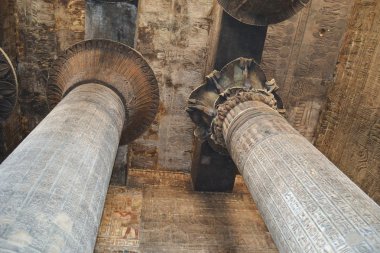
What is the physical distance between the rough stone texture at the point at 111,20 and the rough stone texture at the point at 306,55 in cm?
286

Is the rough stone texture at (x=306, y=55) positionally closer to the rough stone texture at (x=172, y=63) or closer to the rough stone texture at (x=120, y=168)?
the rough stone texture at (x=172, y=63)

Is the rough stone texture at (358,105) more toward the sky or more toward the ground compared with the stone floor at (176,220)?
more toward the sky

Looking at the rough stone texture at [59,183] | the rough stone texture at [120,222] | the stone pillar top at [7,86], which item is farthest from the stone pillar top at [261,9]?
the rough stone texture at [120,222]

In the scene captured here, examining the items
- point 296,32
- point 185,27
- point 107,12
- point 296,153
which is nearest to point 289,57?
point 296,32

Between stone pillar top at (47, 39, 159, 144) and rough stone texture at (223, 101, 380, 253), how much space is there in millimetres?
1448

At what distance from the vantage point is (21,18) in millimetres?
6215

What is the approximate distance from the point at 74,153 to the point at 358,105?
5.35m

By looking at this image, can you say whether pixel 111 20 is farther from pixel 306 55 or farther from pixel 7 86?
pixel 306 55

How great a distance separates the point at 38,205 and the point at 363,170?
18.2 feet

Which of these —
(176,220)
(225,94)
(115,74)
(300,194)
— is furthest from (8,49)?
(300,194)

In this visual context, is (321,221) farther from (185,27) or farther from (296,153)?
(185,27)

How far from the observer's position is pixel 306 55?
6.96 m

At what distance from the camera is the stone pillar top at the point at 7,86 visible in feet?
13.9

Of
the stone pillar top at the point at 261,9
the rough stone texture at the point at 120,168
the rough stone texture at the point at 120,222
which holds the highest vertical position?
the stone pillar top at the point at 261,9
